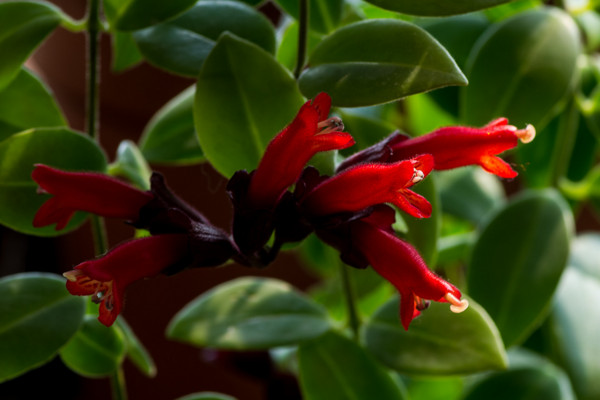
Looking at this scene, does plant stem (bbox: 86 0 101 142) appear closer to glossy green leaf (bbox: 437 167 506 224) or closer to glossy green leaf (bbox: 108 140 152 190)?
glossy green leaf (bbox: 108 140 152 190)

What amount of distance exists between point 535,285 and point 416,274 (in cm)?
21

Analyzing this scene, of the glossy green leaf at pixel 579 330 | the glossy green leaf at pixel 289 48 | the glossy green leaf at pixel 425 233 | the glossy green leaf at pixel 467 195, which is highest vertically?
the glossy green leaf at pixel 289 48

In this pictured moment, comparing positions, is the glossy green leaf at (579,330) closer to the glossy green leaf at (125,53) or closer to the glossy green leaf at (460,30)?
the glossy green leaf at (460,30)

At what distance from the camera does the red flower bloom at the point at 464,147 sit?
31cm

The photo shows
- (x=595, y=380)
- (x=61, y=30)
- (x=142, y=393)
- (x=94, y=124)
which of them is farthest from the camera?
(x=142, y=393)

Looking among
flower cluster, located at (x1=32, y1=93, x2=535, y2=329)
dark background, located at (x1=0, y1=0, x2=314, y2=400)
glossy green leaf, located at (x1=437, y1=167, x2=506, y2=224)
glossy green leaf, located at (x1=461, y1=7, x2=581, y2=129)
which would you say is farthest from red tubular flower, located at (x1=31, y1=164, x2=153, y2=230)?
dark background, located at (x1=0, y1=0, x2=314, y2=400)

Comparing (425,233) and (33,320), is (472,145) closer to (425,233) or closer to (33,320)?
(425,233)

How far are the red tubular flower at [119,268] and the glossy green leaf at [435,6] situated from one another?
140mm

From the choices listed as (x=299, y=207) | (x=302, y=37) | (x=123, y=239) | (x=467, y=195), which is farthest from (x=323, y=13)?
(x=123, y=239)

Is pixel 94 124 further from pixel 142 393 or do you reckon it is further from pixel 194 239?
pixel 142 393

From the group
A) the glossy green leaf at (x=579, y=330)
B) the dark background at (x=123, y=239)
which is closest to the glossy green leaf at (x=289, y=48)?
the glossy green leaf at (x=579, y=330)

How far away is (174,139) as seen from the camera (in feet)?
1.59

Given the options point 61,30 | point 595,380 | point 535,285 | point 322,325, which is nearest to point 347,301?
point 322,325

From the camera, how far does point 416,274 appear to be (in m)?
0.29
